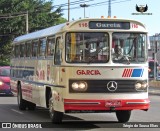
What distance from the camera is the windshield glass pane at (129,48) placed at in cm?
1300

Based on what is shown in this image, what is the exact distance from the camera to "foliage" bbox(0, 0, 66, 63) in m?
60.7

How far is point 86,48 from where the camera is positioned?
12.9 m

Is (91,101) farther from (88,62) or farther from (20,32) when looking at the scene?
(20,32)

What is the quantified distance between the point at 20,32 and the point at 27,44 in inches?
1713

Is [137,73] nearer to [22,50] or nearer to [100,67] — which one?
[100,67]

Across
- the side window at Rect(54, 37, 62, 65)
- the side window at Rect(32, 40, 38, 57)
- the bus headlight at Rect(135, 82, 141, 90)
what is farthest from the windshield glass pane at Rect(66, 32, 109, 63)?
the side window at Rect(32, 40, 38, 57)

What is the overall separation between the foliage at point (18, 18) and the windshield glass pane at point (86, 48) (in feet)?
156

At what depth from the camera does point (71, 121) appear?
14680 millimetres

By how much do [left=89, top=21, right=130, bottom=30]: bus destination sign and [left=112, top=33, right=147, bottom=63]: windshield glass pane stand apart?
8.0 inches

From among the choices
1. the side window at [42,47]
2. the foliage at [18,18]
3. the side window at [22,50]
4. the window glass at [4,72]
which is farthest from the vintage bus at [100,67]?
the foliage at [18,18]

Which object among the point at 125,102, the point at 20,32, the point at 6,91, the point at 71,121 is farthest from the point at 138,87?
the point at 20,32

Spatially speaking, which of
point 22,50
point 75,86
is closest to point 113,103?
point 75,86

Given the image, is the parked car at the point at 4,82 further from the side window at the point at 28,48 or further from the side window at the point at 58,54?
the side window at the point at 58,54

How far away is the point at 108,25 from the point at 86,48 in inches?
32.6
